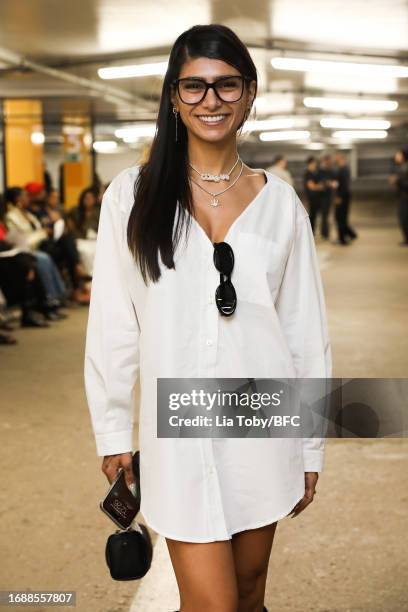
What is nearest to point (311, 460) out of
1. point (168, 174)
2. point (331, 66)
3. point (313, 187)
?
point (168, 174)

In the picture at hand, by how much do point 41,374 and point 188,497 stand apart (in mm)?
5163

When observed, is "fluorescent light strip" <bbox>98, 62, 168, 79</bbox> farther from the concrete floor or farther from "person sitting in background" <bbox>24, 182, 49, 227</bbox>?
the concrete floor

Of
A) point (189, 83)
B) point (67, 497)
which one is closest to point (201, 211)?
point (189, 83)

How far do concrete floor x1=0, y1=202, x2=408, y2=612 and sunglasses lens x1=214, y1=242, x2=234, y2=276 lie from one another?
5.05ft

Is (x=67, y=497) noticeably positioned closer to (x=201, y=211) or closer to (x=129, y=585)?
(x=129, y=585)

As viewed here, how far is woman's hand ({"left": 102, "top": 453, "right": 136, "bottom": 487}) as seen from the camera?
197cm

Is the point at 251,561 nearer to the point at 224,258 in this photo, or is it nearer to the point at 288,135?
the point at 224,258

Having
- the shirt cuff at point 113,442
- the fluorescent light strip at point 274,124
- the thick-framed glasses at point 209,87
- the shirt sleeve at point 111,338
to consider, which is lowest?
the fluorescent light strip at point 274,124

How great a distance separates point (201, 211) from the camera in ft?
6.33

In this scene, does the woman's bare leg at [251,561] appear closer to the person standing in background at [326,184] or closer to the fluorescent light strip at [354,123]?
the person standing in background at [326,184]

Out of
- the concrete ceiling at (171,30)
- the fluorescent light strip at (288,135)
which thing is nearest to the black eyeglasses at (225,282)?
the concrete ceiling at (171,30)

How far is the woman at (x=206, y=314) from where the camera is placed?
A: 1.82 meters

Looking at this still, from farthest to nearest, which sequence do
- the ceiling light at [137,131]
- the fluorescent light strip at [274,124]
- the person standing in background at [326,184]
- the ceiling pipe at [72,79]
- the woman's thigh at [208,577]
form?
the ceiling light at [137,131] → the fluorescent light strip at [274,124] → the person standing in background at [326,184] → the ceiling pipe at [72,79] → the woman's thigh at [208,577]

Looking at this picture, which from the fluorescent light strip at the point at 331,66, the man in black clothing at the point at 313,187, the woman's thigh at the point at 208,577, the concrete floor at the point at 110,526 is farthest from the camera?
the man in black clothing at the point at 313,187
